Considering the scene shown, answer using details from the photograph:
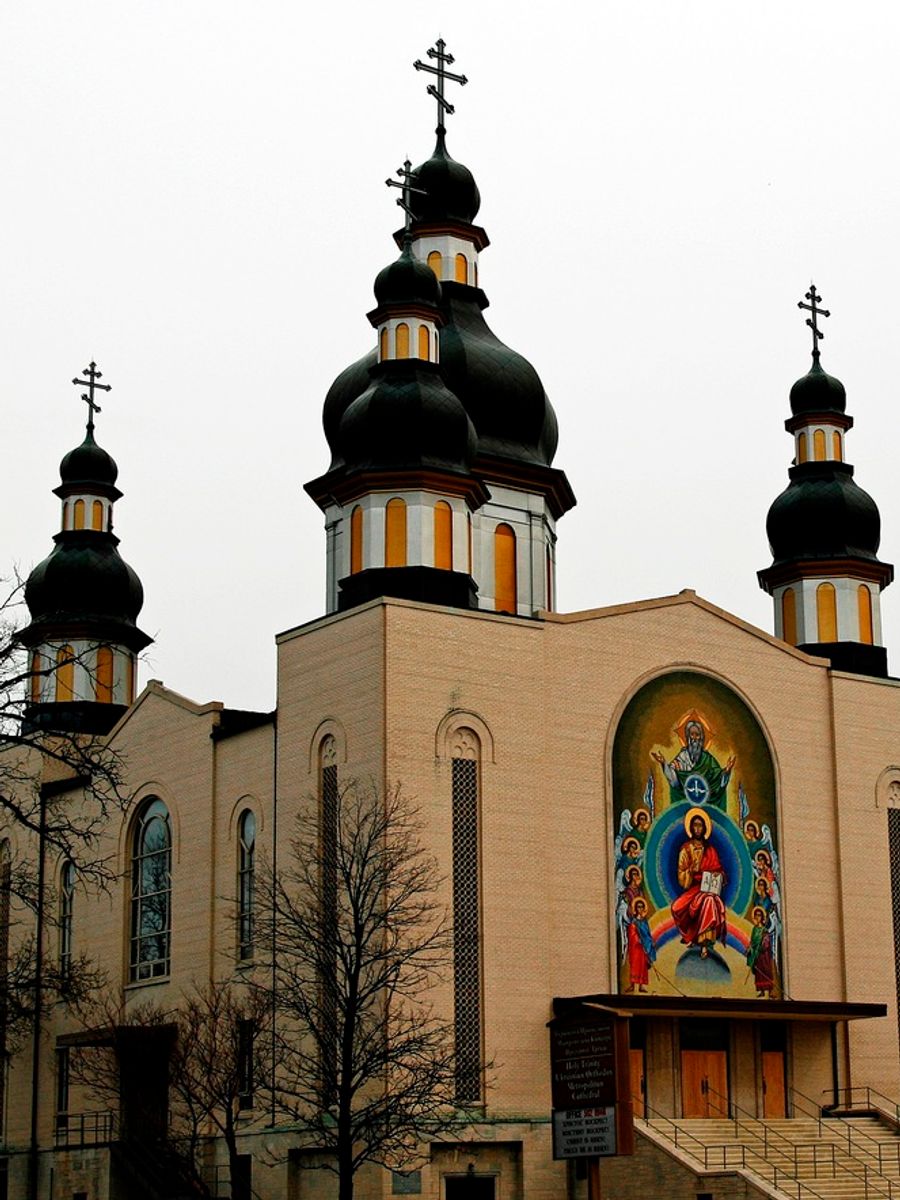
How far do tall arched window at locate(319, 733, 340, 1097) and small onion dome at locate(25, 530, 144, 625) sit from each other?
12.4 metres

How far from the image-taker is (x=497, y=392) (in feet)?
136

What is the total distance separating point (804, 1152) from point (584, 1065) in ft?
15.2

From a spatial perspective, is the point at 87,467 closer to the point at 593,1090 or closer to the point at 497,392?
the point at 497,392

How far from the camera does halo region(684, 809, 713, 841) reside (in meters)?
36.2

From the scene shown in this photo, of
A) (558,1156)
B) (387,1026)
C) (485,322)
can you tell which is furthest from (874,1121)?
(485,322)

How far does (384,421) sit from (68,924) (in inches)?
529

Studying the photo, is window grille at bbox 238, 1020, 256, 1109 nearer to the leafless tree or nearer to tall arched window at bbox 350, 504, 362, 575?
the leafless tree

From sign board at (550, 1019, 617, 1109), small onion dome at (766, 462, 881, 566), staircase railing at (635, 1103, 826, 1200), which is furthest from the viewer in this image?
small onion dome at (766, 462, 881, 566)

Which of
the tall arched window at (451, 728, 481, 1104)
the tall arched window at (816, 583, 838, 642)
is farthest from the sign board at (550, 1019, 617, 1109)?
the tall arched window at (816, 583, 838, 642)

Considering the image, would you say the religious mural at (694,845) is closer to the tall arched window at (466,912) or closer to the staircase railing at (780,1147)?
the staircase railing at (780,1147)

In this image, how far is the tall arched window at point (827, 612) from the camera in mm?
40719

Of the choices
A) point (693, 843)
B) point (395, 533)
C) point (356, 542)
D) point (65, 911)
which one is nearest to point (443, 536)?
point (395, 533)

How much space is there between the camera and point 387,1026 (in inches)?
1235

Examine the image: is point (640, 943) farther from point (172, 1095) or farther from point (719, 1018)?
point (172, 1095)
